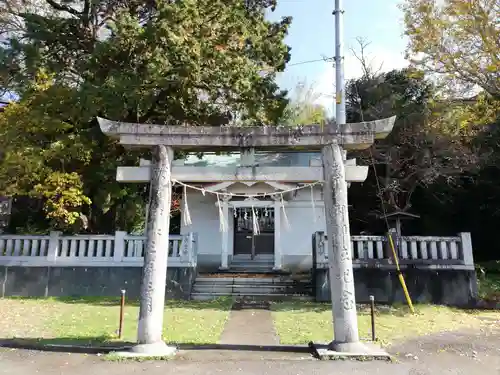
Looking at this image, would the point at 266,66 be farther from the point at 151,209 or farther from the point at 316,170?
the point at 151,209

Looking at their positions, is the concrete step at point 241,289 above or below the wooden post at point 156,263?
below

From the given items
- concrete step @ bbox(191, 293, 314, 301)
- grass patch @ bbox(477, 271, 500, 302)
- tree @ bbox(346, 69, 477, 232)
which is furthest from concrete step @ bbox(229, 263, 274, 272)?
grass patch @ bbox(477, 271, 500, 302)

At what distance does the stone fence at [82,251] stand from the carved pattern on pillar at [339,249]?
693 centimetres

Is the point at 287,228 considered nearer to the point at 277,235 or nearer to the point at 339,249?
the point at 277,235

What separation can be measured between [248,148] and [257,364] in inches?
157

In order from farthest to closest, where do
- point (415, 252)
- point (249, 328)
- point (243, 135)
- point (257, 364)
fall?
point (415, 252), point (249, 328), point (243, 135), point (257, 364)

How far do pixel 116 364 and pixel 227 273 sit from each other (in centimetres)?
960

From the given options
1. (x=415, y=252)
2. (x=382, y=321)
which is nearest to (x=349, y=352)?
(x=382, y=321)

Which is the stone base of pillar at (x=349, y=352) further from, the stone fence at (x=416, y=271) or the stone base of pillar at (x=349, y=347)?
the stone fence at (x=416, y=271)

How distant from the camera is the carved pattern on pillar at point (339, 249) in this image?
671 centimetres

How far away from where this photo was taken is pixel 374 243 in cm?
1285

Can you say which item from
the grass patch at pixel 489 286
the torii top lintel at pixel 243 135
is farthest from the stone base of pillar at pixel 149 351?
the grass patch at pixel 489 286

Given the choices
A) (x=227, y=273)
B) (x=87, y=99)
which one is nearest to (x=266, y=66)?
(x=87, y=99)

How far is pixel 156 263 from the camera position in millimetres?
6992
